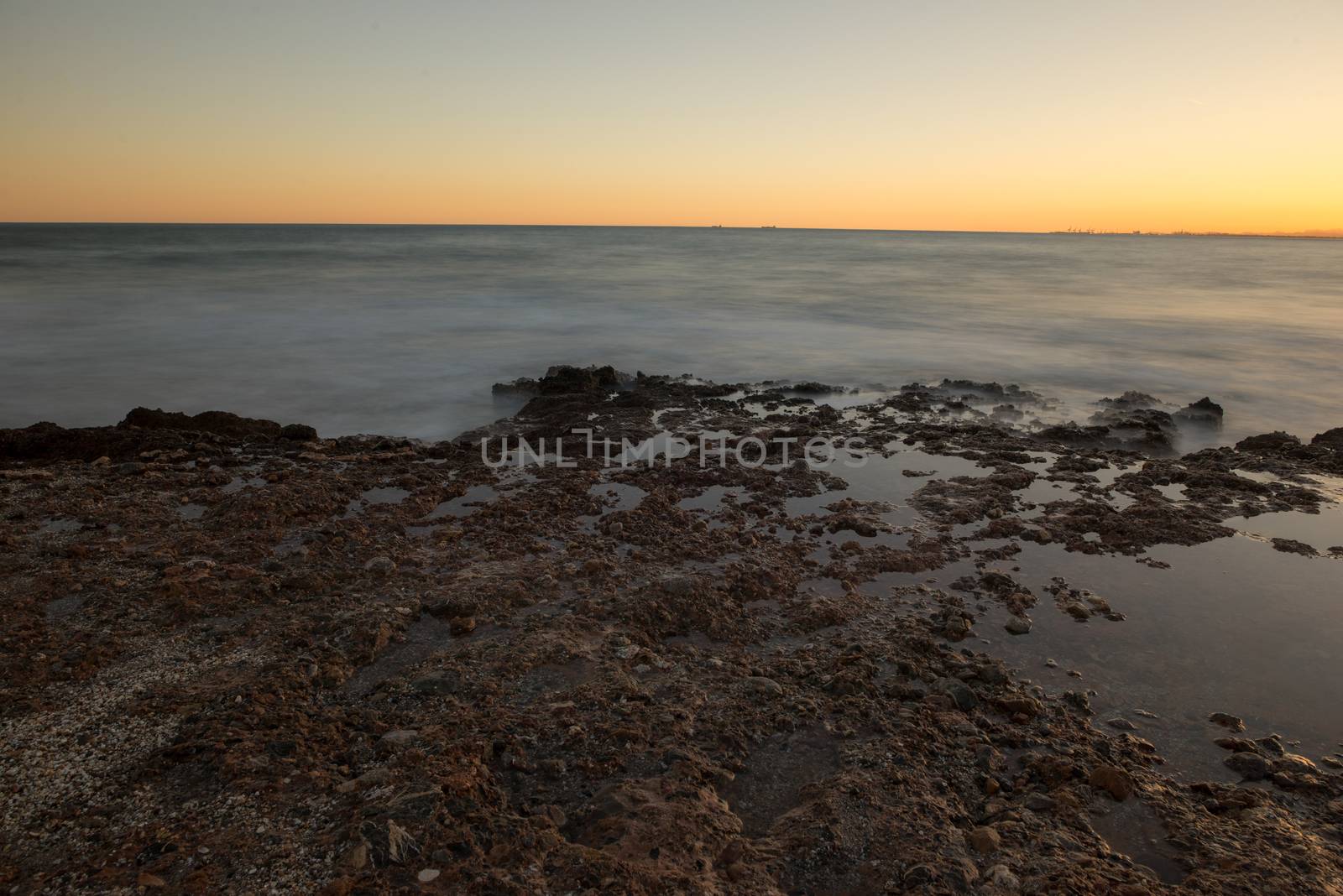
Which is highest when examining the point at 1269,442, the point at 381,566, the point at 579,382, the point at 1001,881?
the point at 579,382

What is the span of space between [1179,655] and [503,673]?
3730mm

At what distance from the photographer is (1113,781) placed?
3.10m

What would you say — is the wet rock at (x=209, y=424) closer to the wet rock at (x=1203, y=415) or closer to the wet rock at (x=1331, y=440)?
the wet rock at (x=1203, y=415)

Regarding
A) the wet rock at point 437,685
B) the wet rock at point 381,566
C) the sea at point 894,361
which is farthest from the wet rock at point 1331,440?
the wet rock at point 381,566

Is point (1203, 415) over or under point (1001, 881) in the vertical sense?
over

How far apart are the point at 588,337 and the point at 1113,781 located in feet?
48.7

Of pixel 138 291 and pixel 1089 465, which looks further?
pixel 138 291

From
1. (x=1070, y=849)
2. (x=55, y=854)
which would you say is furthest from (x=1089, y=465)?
(x=55, y=854)

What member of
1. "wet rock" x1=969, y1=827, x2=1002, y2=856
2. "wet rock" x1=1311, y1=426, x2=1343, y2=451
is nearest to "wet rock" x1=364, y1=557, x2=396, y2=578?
"wet rock" x1=969, y1=827, x2=1002, y2=856

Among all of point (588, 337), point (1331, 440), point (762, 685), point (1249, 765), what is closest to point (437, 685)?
point (762, 685)

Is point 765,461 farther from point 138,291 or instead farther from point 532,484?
point 138,291

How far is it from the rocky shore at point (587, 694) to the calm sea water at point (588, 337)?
154 inches

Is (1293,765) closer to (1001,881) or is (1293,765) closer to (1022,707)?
(1022,707)

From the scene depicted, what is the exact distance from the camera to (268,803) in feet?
9.22
